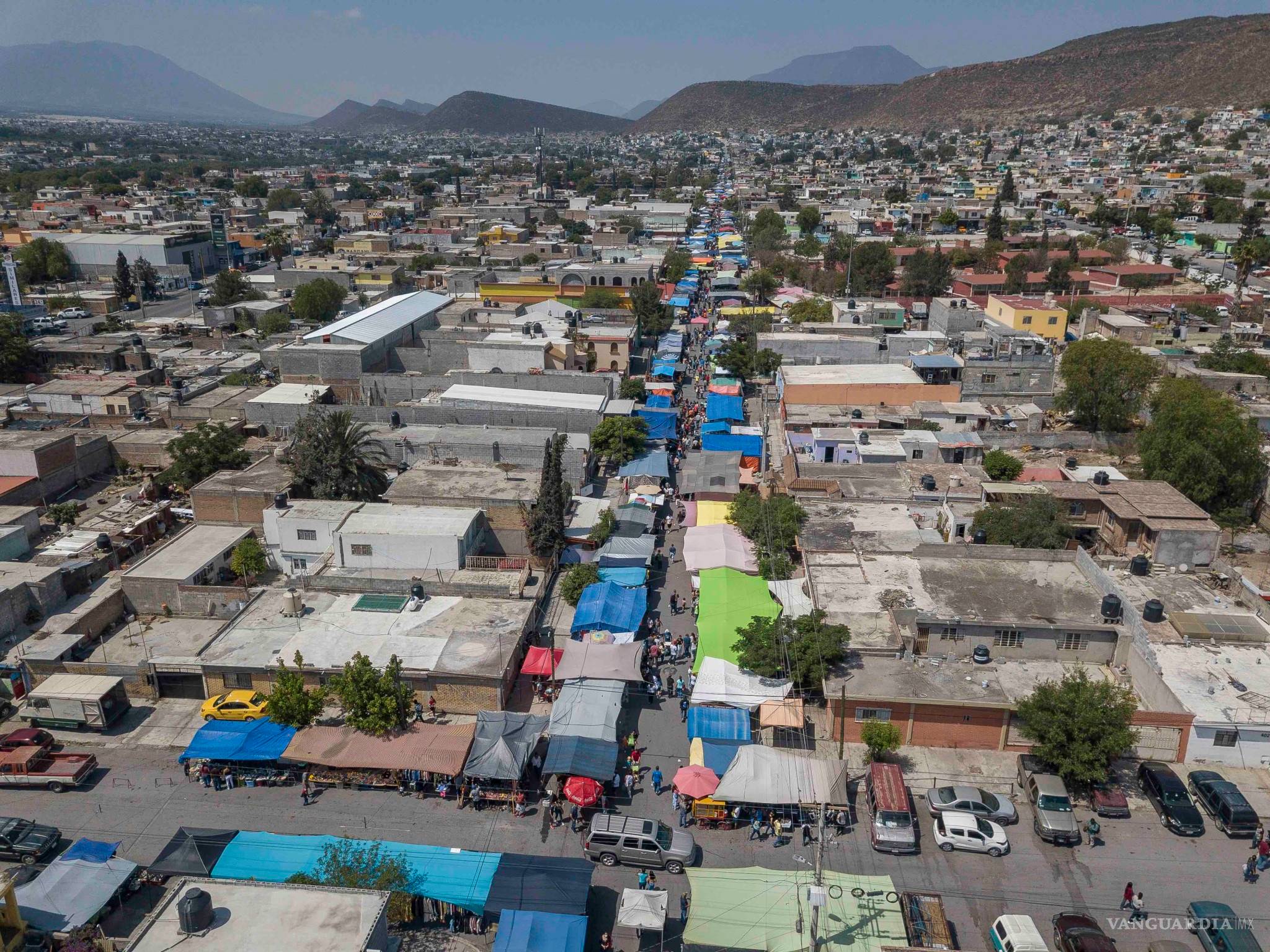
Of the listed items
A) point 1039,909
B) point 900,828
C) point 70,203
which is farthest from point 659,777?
point 70,203

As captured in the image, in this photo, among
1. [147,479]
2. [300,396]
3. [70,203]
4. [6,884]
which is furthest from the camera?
[70,203]

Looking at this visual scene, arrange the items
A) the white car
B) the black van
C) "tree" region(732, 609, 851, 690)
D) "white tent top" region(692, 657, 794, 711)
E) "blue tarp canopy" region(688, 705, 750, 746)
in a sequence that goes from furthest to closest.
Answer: "white tent top" region(692, 657, 794, 711) → "tree" region(732, 609, 851, 690) → "blue tarp canopy" region(688, 705, 750, 746) → the black van → the white car

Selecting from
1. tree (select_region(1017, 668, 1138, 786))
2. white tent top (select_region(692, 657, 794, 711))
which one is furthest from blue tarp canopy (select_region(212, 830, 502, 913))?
tree (select_region(1017, 668, 1138, 786))

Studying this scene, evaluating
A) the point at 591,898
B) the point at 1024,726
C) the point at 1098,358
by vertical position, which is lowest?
the point at 591,898

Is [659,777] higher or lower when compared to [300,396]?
lower

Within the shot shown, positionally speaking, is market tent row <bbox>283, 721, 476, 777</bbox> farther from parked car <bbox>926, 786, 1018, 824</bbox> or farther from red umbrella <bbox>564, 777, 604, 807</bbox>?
parked car <bbox>926, 786, 1018, 824</bbox>

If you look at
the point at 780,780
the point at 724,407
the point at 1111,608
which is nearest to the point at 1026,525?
the point at 1111,608

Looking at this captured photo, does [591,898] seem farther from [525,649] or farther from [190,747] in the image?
[190,747]

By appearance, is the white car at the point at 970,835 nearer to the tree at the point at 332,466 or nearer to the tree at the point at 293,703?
the tree at the point at 293,703
